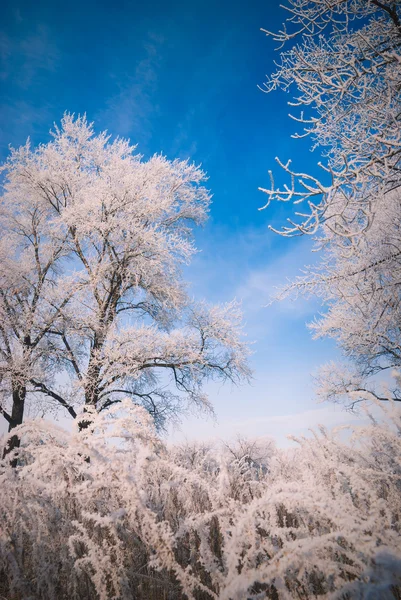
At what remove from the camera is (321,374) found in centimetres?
1266

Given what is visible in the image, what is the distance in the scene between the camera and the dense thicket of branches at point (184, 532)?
90cm

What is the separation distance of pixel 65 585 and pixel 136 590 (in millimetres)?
385

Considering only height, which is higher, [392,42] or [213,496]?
[392,42]

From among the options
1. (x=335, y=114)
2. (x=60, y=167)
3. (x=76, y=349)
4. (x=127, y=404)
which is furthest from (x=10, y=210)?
(x=127, y=404)

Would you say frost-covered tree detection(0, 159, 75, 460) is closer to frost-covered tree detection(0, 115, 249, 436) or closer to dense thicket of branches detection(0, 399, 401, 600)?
frost-covered tree detection(0, 115, 249, 436)

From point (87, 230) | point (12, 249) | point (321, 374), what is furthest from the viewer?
point (321, 374)

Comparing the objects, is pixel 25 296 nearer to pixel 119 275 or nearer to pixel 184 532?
pixel 119 275

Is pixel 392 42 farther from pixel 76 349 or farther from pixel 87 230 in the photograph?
pixel 76 349

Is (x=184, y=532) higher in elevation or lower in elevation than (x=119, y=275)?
lower

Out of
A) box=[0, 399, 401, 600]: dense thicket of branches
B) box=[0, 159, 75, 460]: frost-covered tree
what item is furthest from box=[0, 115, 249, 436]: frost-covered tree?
box=[0, 399, 401, 600]: dense thicket of branches

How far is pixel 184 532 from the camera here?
4.42ft

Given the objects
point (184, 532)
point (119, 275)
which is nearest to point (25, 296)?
point (119, 275)

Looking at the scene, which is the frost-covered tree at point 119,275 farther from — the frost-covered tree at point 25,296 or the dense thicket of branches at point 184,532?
the dense thicket of branches at point 184,532

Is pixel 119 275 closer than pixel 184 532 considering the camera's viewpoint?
No
